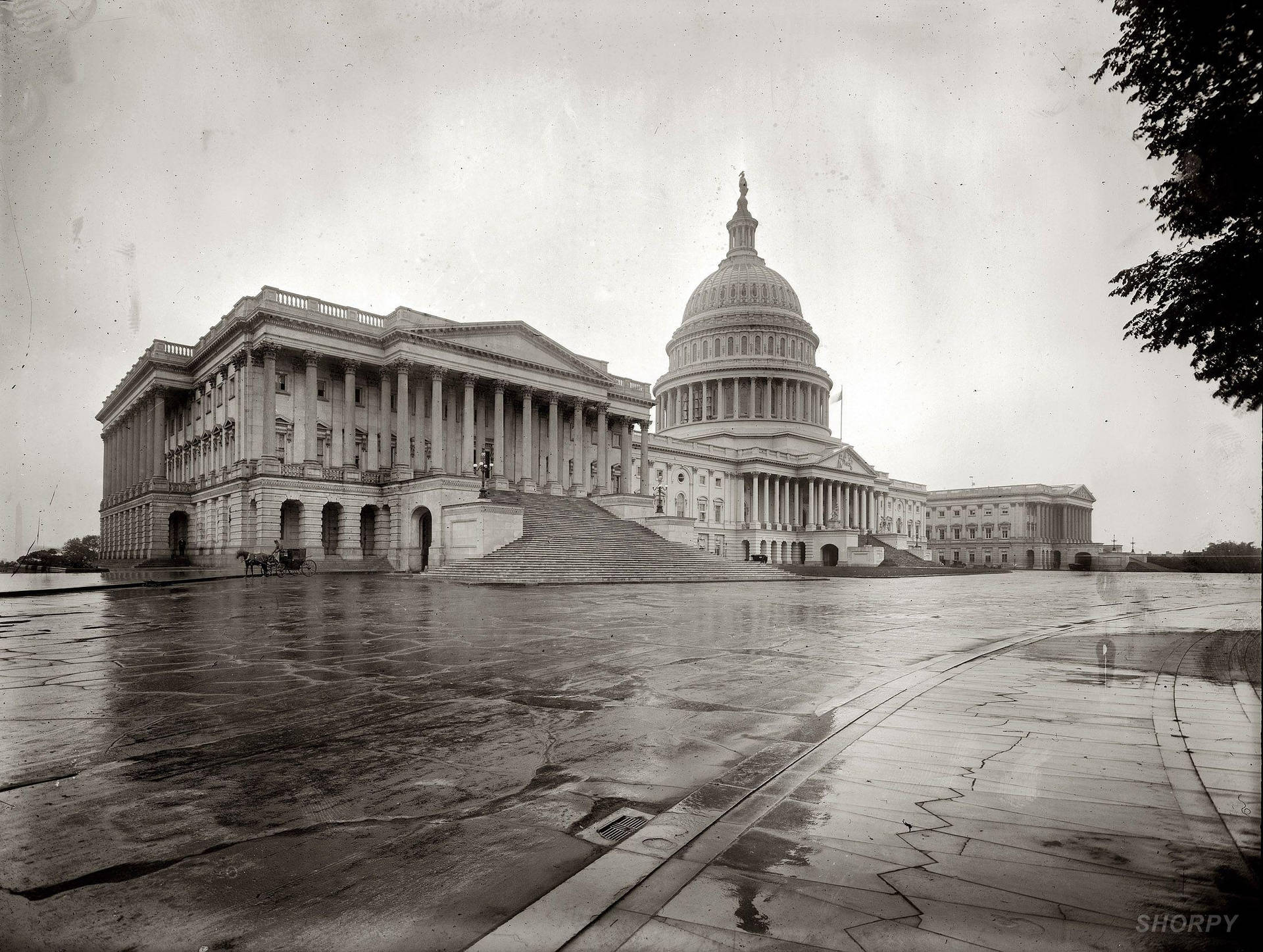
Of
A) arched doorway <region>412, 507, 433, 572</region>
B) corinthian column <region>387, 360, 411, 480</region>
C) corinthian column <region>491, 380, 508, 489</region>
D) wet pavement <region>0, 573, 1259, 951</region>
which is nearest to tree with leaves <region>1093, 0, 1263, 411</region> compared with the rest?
wet pavement <region>0, 573, 1259, 951</region>

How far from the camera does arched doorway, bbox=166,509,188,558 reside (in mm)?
52438

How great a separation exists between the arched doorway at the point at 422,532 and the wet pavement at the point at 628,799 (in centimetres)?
3457

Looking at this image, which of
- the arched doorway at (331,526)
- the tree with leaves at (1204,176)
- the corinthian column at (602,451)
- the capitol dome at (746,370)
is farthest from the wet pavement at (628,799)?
the capitol dome at (746,370)

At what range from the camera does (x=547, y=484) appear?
52469 millimetres

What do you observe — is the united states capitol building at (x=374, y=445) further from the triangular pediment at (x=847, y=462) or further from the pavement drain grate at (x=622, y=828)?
the pavement drain grate at (x=622, y=828)

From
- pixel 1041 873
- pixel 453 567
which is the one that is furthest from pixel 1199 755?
pixel 453 567

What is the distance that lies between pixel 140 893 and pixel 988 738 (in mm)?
5252

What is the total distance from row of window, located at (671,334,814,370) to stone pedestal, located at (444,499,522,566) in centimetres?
6691

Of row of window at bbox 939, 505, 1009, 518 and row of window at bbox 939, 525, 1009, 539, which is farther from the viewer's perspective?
row of window at bbox 939, 505, 1009, 518

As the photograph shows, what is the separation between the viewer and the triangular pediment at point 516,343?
4794 cm

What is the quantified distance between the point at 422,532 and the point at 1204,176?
4522 cm

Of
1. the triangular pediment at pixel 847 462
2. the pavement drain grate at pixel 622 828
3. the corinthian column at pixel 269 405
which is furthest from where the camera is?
the triangular pediment at pixel 847 462

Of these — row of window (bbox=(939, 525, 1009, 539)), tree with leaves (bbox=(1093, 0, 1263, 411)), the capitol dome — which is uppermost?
the capitol dome

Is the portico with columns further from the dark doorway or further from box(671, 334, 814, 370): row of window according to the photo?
box(671, 334, 814, 370): row of window
